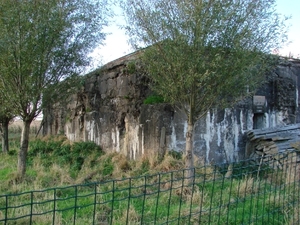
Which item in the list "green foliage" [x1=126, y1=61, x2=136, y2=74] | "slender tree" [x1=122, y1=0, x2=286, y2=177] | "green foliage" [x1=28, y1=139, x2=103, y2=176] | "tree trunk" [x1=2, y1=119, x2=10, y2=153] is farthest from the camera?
"tree trunk" [x1=2, y1=119, x2=10, y2=153]

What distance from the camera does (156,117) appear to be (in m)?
9.50

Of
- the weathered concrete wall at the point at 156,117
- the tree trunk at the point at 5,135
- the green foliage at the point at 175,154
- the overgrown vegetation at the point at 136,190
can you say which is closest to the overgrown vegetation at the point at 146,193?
the overgrown vegetation at the point at 136,190

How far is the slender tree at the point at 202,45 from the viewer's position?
21.6ft

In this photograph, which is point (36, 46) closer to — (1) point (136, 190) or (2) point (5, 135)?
(1) point (136, 190)

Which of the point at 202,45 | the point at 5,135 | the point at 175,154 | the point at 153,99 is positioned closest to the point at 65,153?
the point at 5,135

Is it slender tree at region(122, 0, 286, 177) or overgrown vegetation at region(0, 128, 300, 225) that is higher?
slender tree at region(122, 0, 286, 177)

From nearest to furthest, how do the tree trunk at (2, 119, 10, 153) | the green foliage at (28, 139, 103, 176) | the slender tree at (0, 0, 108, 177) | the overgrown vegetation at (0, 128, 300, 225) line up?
the overgrown vegetation at (0, 128, 300, 225), the slender tree at (0, 0, 108, 177), the green foliage at (28, 139, 103, 176), the tree trunk at (2, 119, 10, 153)

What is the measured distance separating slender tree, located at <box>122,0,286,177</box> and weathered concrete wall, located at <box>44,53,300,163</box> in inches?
86.5

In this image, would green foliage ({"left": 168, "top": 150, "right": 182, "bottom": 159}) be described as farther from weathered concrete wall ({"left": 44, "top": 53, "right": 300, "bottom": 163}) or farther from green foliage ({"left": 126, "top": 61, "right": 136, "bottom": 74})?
green foliage ({"left": 126, "top": 61, "right": 136, "bottom": 74})

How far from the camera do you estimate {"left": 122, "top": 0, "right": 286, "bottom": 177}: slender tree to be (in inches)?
260

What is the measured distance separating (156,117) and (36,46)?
387 cm

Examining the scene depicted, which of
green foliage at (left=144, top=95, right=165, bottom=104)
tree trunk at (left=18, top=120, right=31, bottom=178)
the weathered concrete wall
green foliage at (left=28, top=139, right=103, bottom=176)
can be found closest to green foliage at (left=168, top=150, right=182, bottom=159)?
the weathered concrete wall

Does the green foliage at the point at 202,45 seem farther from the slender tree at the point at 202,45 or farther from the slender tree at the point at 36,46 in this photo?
the slender tree at the point at 36,46

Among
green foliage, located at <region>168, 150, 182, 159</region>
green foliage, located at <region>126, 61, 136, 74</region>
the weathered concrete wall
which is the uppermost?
green foliage, located at <region>126, 61, 136, 74</region>
